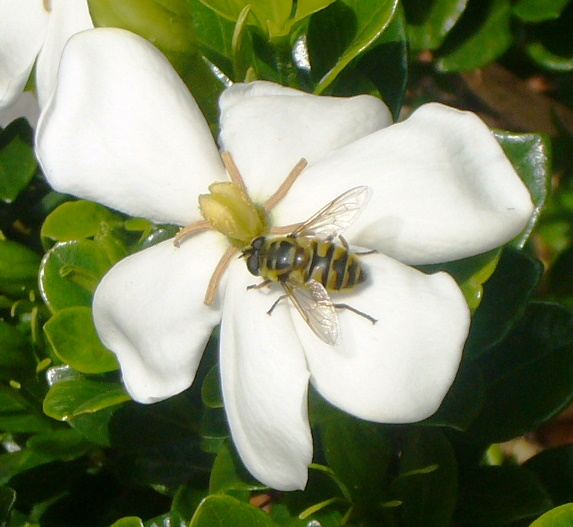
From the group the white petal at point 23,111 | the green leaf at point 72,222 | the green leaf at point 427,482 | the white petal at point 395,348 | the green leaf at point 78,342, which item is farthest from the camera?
the white petal at point 23,111

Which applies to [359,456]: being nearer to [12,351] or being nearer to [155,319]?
[155,319]

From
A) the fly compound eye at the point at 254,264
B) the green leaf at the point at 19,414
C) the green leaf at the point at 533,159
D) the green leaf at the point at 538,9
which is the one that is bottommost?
the green leaf at the point at 19,414

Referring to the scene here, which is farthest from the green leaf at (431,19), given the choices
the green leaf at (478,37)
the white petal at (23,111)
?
the white petal at (23,111)

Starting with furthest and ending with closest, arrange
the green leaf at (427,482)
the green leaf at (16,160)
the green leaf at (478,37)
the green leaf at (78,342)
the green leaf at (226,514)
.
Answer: the green leaf at (478,37)
the green leaf at (16,160)
the green leaf at (427,482)
the green leaf at (78,342)
the green leaf at (226,514)

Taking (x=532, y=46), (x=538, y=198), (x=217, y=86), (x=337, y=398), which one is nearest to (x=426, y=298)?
(x=337, y=398)

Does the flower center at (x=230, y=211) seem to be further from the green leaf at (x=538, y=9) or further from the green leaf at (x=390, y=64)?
the green leaf at (x=538, y=9)

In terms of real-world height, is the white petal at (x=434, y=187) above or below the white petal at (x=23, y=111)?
above

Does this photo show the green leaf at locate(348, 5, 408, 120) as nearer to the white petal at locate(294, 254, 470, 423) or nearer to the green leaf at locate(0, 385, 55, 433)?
the white petal at locate(294, 254, 470, 423)

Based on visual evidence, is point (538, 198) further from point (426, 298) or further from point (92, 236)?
point (92, 236)
